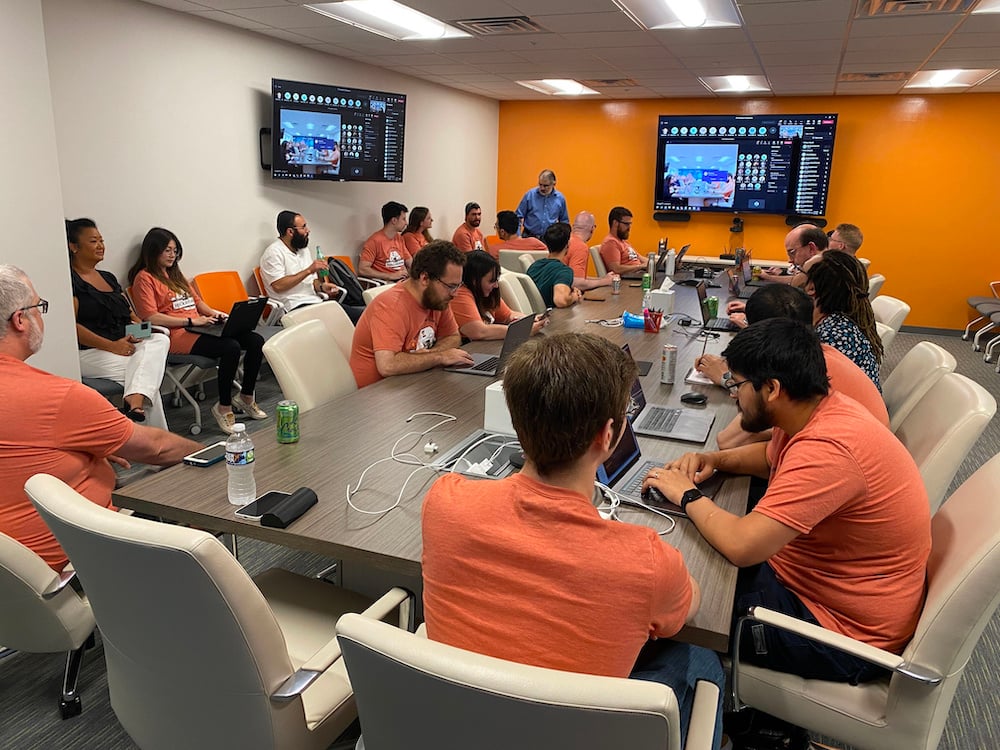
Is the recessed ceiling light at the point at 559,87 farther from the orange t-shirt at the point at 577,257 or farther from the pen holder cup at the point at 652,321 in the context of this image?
the pen holder cup at the point at 652,321

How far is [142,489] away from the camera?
196 cm

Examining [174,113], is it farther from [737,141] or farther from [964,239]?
[964,239]

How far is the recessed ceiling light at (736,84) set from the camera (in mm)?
7633

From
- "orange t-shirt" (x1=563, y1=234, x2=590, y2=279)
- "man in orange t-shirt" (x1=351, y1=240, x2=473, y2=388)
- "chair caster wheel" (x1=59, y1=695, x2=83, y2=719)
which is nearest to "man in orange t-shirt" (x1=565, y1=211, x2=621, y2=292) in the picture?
"orange t-shirt" (x1=563, y1=234, x2=590, y2=279)

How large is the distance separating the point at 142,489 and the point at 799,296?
262cm

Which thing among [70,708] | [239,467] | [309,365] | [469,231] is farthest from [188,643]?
[469,231]

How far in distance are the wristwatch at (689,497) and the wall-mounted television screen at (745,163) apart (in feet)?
26.5

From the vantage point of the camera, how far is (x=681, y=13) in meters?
5.12

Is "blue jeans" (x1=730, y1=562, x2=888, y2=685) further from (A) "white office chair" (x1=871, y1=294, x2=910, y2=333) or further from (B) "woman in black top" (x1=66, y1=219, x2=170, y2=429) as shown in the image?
(B) "woman in black top" (x1=66, y1=219, x2=170, y2=429)

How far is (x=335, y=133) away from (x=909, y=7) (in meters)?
4.38

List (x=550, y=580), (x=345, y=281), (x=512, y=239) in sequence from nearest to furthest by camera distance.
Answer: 1. (x=550, y=580)
2. (x=345, y=281)
3. (x=512, y=239)

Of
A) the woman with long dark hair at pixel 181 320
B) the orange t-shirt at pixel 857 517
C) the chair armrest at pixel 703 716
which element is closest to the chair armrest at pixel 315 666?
the chair armrest at pixel 703 716

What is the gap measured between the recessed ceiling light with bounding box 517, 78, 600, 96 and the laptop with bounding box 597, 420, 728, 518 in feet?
21.5

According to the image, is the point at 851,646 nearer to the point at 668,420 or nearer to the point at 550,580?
the point at 550,580
